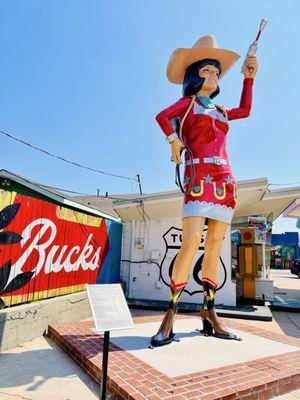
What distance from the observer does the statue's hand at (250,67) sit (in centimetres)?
425

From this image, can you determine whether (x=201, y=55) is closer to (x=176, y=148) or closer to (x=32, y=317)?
(x=176, y=148)

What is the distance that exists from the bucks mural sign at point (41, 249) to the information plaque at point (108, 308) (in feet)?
6.52

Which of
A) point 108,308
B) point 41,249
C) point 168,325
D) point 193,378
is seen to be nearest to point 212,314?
point 168,325

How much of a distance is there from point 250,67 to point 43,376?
176 inches

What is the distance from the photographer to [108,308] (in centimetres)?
254

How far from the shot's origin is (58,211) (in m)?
5.43

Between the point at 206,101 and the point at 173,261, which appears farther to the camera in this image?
the point at 173,261

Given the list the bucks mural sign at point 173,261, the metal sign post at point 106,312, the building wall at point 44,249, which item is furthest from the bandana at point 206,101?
the bucks mural sign at point 173,261

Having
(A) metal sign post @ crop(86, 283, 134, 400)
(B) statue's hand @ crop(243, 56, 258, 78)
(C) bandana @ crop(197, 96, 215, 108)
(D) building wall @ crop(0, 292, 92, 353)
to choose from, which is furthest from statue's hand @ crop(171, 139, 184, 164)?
(D) building wall @ crop(0, 292, 92, 353)

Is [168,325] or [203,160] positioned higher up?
[203,160]

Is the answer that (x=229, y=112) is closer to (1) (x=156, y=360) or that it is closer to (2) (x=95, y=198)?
(1) (x=156, y=360)

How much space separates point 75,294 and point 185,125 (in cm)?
375

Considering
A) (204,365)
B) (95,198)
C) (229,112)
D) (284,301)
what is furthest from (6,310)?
(95,198)

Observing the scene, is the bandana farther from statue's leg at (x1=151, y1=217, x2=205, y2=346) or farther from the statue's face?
statue's leg at (x1=151, y1=217, x2=205, y2=346)
